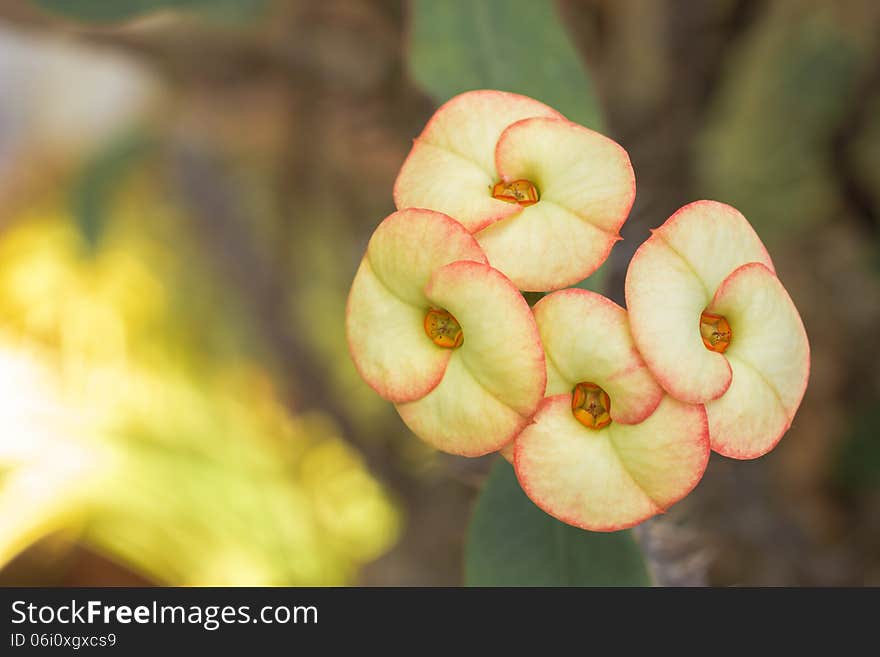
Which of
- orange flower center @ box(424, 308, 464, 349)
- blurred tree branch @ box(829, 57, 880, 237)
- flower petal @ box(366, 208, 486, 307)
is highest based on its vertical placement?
blurred tree branch @ box(829, 57, 880, 237)

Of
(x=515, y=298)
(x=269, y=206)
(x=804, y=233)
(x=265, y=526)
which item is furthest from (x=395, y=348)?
(x=269, y=206)

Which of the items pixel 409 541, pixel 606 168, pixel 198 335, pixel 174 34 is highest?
pixel 198 335

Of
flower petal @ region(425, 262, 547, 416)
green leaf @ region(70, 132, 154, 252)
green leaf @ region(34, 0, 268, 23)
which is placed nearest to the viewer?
flower petal @ region(425, 262, 547, 416)

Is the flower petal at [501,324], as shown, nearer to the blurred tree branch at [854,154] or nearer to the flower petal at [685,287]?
the flower petal at [685,287]

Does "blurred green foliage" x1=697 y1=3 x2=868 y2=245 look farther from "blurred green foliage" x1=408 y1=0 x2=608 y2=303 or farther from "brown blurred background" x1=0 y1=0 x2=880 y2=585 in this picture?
"blurred green foliage" x1=408 y1=0 x2=608 y2=303

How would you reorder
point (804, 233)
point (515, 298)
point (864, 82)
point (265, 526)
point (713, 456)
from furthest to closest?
point (265, 526), point (804, 233), point (864, 82), point (713, 456), point (515, 298)

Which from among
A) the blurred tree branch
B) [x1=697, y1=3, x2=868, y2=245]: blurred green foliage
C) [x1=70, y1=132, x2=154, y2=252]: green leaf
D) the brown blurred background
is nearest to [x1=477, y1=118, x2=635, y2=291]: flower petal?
the brown blurred background

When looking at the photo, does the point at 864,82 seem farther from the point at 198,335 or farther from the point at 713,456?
the point at 198,335
